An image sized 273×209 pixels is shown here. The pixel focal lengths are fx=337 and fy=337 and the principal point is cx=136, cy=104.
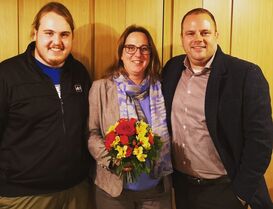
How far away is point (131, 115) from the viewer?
2.11 meters

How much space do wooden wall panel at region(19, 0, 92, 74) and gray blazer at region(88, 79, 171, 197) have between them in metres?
0.40

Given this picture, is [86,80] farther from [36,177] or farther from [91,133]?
[36,177]

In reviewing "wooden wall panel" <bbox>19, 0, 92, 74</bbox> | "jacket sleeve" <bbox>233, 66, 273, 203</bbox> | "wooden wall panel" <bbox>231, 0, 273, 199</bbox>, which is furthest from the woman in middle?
"wooden wall panel" <bbox>231, 0, 273, 199</bbox>

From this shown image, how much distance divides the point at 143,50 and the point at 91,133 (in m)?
0.64

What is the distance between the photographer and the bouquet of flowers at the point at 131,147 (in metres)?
1.80

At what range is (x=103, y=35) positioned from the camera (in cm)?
247

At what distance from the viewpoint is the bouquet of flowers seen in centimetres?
180

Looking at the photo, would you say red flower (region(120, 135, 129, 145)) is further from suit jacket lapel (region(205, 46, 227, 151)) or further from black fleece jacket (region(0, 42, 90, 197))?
suit jacket lapel (region(205, 46, 227, 151))

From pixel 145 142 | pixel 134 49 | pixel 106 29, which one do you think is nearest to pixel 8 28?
pixel 106 29

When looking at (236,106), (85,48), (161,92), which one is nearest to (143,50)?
(161,92)

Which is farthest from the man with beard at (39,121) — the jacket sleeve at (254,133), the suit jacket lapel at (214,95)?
the jacket sleeve at (254,133)

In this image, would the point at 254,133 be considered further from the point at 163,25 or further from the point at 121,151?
the point at 163,25

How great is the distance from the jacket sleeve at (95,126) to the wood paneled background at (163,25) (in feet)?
1.26

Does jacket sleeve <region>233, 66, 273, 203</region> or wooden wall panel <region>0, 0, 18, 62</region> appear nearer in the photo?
jacket sleeve <region>233, 66, 273, 203</region>
